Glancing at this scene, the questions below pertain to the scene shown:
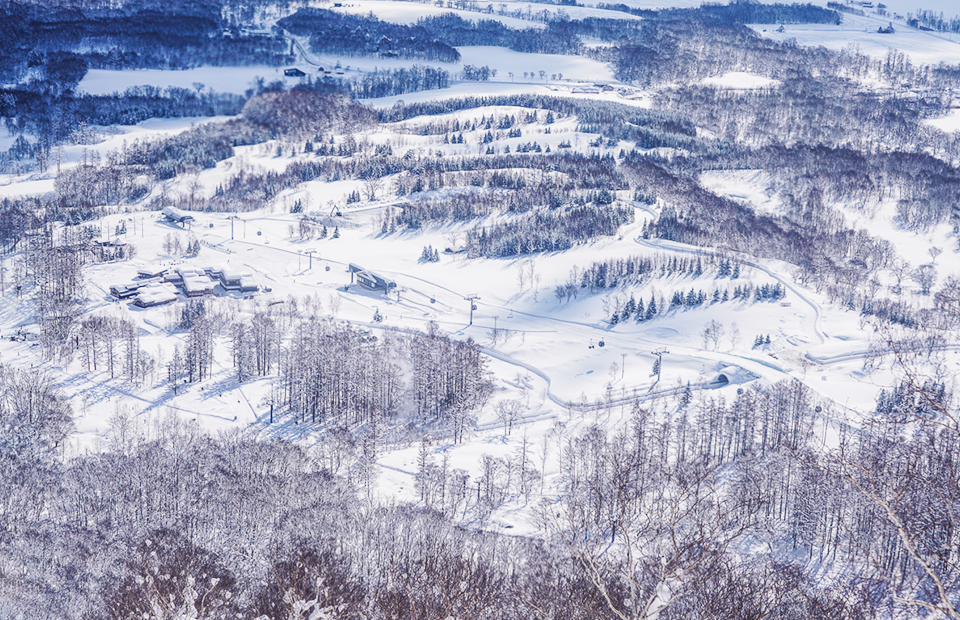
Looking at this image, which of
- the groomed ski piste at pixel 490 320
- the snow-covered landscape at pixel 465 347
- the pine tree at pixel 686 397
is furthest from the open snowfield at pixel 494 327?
the pine tree at pixel 686 397

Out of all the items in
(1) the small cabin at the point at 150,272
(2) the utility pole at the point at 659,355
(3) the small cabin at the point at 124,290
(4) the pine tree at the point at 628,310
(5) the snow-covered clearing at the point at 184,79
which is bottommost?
(3) the small cabin at the point at 124,290

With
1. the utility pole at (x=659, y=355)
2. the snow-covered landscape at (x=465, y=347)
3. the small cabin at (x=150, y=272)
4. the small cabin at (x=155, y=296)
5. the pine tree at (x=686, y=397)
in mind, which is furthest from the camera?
the small cabin at (x=150, y=272)

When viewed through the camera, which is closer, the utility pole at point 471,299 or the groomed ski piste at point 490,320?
the groomed ski piste at point 490,320

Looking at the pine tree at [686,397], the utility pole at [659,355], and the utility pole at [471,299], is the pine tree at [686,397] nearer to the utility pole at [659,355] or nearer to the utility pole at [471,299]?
the utility pole at [659,355]

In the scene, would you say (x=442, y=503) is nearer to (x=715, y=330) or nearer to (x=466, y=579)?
(x=466, y=579)

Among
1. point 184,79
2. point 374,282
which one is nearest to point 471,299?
point 374,282

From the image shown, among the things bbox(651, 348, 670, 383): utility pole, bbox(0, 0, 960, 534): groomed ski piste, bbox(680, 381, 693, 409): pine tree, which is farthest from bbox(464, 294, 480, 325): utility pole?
bbox(680, 381, 693, 409): pine tree

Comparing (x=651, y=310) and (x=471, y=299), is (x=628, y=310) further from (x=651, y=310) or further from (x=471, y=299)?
(x=471, y=299)
